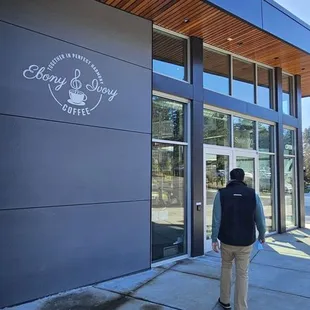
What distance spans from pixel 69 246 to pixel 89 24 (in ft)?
10.5

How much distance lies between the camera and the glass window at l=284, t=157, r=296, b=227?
9.35m

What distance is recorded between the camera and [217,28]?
241 inches

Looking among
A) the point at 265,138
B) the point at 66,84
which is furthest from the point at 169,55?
the point at 265,138

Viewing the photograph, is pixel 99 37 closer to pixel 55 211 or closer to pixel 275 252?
pixel 55 211

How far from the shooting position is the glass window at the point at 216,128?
6.82 meters

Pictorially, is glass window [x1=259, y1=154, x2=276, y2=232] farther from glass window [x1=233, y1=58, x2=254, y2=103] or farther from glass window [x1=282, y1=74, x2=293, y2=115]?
glass window [x1=282, y1=74, x2=293, y2=115]

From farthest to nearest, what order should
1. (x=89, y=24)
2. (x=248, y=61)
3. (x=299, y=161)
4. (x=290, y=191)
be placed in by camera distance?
(x=299, y=161), (x=290, y=191), (x=248, y=61), (x=89, y=24)

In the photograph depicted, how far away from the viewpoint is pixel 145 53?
552cm

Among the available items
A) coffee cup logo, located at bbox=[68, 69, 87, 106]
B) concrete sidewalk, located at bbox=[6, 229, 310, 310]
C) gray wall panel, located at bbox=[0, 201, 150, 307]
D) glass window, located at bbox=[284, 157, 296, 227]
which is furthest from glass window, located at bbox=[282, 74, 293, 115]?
coffee cup logo, located at bbox=[68, 69, 87, 106]

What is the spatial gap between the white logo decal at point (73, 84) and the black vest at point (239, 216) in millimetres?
2398

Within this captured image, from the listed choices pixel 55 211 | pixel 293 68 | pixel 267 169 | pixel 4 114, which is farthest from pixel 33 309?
pixel 293 68

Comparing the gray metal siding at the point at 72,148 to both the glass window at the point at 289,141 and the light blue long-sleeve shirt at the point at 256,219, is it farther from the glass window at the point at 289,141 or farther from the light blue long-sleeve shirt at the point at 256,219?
the glass window at the point at 289,141

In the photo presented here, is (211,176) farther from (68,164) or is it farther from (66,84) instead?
(66,84)

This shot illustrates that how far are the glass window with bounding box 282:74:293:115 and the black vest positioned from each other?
258 inches
